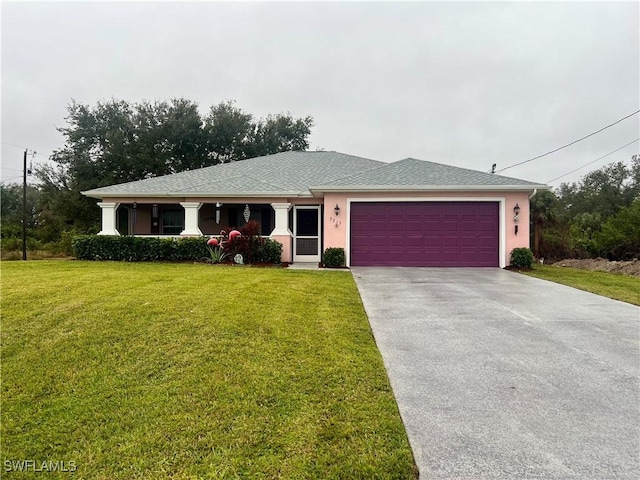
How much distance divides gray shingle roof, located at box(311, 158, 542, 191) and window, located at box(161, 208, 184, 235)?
6.79 metres

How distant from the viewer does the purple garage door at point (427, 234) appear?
1214 cm

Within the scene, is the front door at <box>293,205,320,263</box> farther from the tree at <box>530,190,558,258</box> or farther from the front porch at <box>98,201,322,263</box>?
the tree at <box>530,190,558,258</box>

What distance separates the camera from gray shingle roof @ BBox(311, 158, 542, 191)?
12.0m

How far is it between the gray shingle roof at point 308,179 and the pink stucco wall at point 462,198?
318 millimetres

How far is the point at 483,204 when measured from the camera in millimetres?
12125

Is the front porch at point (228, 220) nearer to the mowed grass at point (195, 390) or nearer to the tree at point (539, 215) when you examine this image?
the mowed grass at point (195, 390)

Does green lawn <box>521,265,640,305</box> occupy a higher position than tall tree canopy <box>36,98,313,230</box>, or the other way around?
tall tree canopy <box>36,98,313,230</box>

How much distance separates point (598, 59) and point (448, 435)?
19.8 metres

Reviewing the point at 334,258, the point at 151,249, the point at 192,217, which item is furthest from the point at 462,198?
the point at 151,249

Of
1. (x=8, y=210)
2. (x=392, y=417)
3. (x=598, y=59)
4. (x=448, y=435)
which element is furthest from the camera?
(x=8, y=210)

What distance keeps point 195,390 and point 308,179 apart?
12562mm

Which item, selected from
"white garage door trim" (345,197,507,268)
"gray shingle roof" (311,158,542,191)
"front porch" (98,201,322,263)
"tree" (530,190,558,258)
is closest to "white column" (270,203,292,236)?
"front porch" (98,201,322,263)

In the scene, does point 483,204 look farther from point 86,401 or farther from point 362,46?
point 86,401

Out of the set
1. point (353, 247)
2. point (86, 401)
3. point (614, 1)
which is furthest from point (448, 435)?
point (614, 1)
